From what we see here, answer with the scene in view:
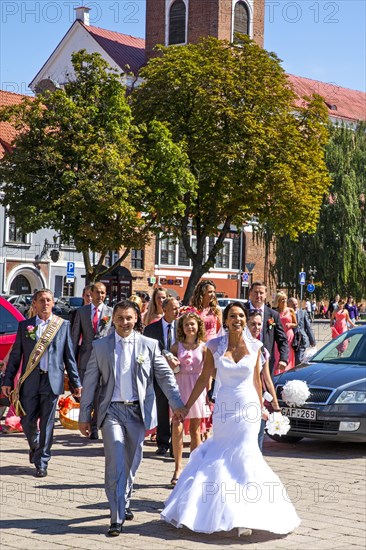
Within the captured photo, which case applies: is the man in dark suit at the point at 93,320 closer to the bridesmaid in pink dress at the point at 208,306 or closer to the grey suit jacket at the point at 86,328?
the grey suit jacket at the point at 86,328

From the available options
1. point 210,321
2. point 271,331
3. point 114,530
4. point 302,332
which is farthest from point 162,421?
point 302,332

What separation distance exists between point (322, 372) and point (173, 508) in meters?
6.39

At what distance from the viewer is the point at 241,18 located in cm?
7100

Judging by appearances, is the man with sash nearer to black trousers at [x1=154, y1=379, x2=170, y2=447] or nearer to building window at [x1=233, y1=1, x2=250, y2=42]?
black trousers at [x1=154, y1=379, x2=170, y2=447]

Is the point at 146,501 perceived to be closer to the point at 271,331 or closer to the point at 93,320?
the point at 271,331

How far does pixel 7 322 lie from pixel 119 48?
65.1 metres

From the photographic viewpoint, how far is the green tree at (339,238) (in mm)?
57812

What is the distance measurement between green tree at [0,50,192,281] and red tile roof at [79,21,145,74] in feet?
119

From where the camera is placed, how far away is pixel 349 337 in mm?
15484

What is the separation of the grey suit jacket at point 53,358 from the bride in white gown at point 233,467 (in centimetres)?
267

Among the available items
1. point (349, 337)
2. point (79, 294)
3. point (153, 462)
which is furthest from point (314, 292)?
point (153, 462)

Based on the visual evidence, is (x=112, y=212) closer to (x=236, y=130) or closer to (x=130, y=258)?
(x=236, y=130)

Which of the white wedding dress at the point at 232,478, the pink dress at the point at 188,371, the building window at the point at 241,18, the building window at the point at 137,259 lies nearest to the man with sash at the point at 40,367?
the pink dress at the point at 188,371

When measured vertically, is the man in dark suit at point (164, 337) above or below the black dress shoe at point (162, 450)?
above
